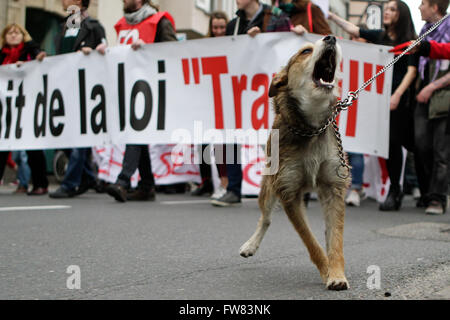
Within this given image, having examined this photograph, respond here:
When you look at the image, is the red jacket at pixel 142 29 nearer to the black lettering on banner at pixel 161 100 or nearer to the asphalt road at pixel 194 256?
the black lettering on banner at pixel 161 100

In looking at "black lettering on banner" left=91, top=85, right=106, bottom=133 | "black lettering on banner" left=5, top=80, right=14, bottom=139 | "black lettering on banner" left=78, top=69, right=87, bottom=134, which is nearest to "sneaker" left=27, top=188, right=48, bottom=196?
"black lettering on banner" left=5, top=80, right=14, bottom=139

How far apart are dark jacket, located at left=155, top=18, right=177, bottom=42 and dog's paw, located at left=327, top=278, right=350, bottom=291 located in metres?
5.56

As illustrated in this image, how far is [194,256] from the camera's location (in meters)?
3.93

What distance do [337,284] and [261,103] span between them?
453 centimetres

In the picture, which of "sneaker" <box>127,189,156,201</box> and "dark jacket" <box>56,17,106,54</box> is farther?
"dark jacket" <box>56,17,106,54</box>

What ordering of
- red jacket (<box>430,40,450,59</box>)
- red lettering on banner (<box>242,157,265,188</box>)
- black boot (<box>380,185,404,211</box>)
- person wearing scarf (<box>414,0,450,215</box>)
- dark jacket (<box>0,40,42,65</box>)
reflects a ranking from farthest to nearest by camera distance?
dark jacket (<box>0,40,42,65</box>)
red lettering on banner (<box>242,157,265,188</box>)
black boot (<box>380,185,404,211</box>)
person wearing scarf (<box>414,0,450,215</box>)
red jacket (<box>430,40,450,59</box>)

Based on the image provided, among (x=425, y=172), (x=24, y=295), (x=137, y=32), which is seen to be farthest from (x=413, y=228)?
(x=137, y=32)

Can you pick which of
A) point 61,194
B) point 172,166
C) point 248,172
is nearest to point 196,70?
point 248,172

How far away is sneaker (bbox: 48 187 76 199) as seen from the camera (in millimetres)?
8250

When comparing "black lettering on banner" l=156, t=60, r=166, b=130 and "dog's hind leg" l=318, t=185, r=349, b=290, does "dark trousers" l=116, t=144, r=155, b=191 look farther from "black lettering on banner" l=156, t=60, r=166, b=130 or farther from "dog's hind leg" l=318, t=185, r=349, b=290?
"dog's hind leg" l=318, t=185, r=349, b=290

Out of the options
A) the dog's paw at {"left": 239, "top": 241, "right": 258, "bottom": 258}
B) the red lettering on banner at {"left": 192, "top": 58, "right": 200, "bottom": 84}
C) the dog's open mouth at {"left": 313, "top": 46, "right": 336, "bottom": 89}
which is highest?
the dog's open mouth at {"left": 313, "top": 46, "right": 336, "bottom": 89}

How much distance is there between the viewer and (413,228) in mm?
5398

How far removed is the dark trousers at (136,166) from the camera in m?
7.41

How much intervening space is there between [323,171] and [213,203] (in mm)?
4248
